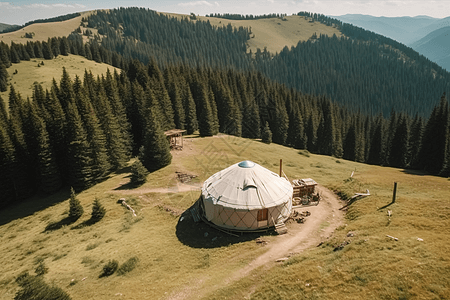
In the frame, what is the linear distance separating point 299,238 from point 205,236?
30.6ft

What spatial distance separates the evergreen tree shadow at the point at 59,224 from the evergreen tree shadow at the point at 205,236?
14149mm

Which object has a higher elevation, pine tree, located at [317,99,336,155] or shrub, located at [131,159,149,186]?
shrub, located at [131,159,149,186]

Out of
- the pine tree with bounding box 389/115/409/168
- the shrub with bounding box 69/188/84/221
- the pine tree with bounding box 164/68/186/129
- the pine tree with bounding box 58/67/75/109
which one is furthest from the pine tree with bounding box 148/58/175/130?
the pine tree with bounding box 389/115/409/168

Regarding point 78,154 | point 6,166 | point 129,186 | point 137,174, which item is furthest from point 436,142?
point 6,166

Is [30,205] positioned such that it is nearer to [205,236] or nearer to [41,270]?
[41,270]

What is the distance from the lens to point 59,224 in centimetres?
3033

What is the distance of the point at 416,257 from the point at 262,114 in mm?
74419

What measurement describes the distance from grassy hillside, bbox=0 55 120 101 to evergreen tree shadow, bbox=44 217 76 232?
216 ft

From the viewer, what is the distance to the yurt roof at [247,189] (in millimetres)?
25203

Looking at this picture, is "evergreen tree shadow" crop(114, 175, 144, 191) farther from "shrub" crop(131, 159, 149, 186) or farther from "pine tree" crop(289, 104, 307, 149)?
"pine tree" crop(289, 104, 307, 149)

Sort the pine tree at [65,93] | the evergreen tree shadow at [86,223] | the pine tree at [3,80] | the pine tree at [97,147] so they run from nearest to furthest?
the evergreen tree shadow at [86,223]
the pine tree at [97,147]
the pine tree at [65,93]
the pine tree at [3,80]

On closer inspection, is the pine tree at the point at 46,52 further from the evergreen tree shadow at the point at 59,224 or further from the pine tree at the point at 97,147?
the evergreen tree shadow at the point at 59,224

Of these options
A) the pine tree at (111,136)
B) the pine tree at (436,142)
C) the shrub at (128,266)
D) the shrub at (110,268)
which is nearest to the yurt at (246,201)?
the shrub at (128,266)

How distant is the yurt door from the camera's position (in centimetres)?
2511
